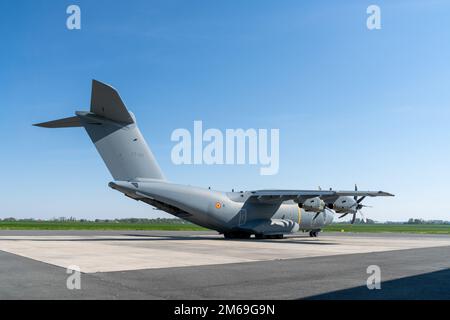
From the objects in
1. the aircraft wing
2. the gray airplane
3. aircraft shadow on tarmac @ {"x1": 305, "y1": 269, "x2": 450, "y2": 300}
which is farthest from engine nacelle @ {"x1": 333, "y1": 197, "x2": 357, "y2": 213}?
aircraft shadow on tarmac @ {"x1": 305, "y1": 269, "x2": 450, "y2": 300}

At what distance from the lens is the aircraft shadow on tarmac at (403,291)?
9.31 meters

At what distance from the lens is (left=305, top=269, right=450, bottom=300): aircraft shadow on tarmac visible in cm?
931

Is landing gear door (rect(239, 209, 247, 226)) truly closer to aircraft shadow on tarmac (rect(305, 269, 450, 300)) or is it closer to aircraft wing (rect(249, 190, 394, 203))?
aircraft wing (rect(249, 190, 394, 203))

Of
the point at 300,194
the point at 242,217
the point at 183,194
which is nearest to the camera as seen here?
the point at 183,194

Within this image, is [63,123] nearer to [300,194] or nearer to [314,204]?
[300,194]

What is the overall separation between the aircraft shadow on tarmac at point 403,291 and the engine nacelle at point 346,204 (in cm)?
2244

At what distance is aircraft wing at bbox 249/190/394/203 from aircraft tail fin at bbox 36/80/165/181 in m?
9.16

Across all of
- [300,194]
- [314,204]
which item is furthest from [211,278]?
[314,204]

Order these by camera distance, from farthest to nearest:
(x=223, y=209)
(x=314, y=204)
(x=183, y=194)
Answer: (x=314, y=204) < (x=223, y=209) < (x=183, y=194)

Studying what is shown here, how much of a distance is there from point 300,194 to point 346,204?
6337 mm

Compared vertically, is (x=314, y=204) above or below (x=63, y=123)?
below

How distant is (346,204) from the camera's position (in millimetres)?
34781
